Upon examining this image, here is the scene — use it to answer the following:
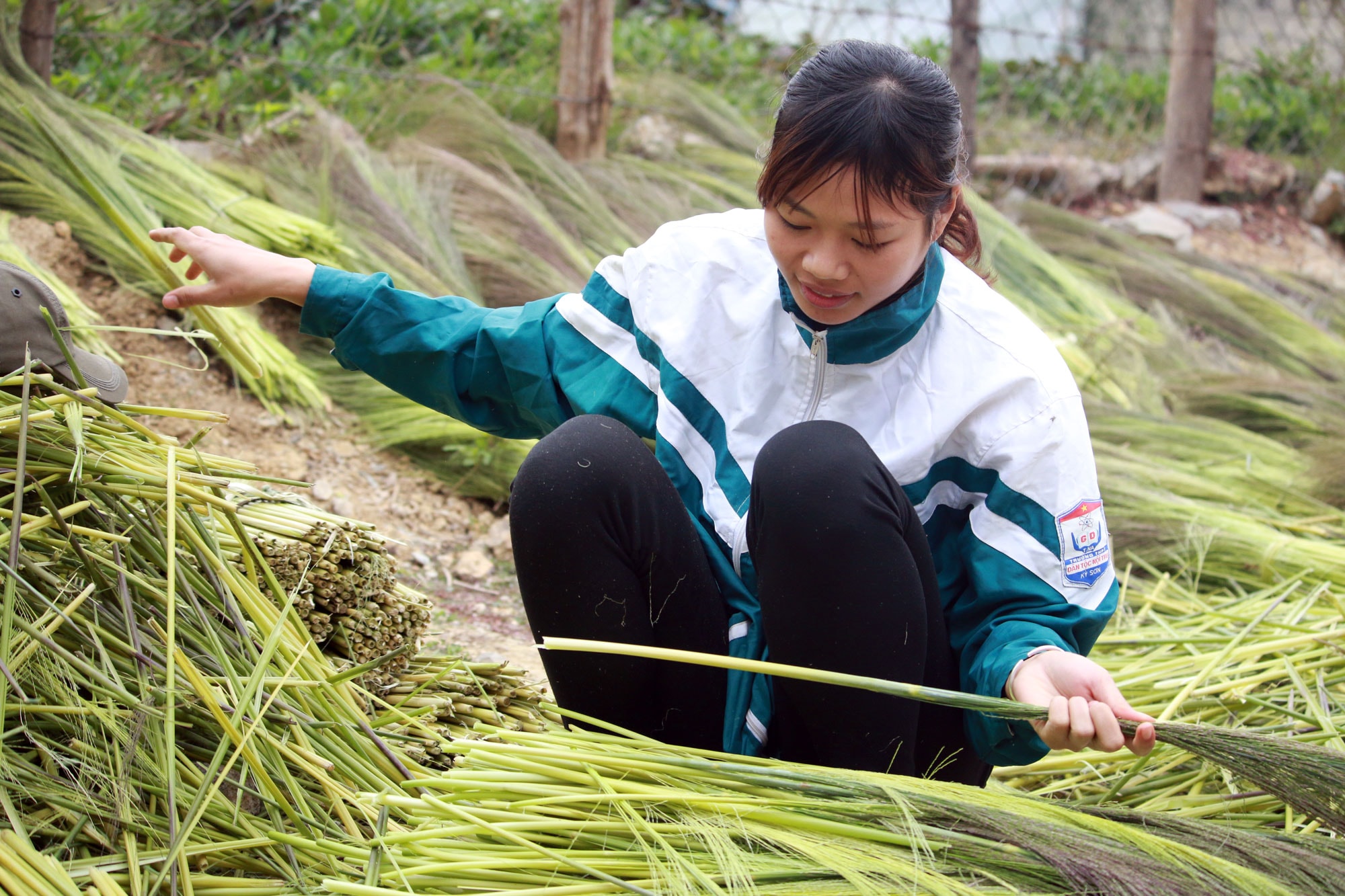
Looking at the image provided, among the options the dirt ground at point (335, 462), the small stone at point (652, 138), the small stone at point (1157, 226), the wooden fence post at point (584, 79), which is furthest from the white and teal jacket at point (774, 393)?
the small stone at point (1157, 226)

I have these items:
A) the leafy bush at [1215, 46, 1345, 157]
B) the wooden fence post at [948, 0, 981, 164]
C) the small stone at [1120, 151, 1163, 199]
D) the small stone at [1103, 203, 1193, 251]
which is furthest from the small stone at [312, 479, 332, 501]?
the leafy bush at [1215, 46, 1345, 157]

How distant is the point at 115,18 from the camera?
340 centimetres

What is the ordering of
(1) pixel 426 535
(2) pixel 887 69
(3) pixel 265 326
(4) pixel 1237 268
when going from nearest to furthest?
(2) pixel 887 69
(1) pixel 426 535
(3) pixel 265 326
(4) pixel 1237 268

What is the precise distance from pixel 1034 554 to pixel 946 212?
1.31 ft

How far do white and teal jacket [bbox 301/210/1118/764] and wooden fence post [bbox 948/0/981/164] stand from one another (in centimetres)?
341

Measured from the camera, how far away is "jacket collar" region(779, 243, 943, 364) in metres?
1.34

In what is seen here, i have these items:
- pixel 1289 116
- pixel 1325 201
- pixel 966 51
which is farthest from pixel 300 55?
pixel 1289 116

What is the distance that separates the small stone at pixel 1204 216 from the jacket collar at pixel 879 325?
5005mm

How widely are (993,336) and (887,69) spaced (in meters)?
0.33

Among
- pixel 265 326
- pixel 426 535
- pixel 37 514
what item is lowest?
pixel 426 535

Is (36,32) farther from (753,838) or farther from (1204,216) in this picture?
(1204,216)

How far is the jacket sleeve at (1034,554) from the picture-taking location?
4.14ft

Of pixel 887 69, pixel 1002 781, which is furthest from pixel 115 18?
pixel 1002 781

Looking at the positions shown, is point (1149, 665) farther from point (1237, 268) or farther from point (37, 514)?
point (1237, 268)
